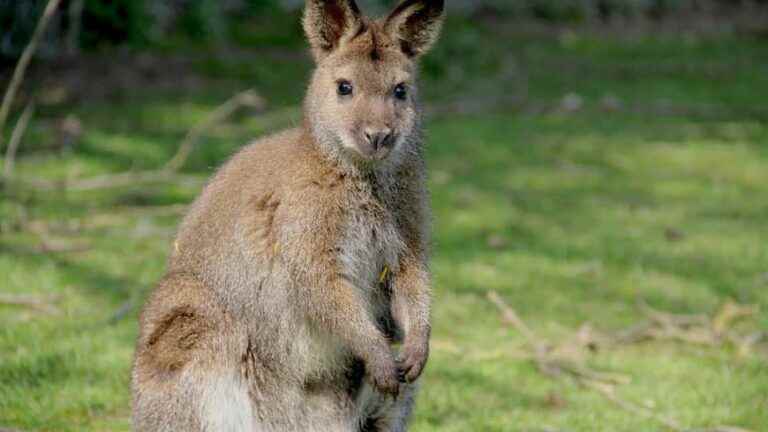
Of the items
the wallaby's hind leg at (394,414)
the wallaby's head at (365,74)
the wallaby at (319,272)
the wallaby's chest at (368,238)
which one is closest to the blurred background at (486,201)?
the wallaby's hind leg at (394,414)

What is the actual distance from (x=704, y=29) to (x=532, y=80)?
4.61 metres

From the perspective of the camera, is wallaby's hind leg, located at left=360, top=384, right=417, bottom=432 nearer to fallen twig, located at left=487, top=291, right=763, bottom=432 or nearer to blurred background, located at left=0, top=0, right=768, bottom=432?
blurred background, located at left=0, top=0, right=768, bottom=432

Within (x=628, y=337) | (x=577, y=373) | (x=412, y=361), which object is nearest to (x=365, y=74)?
(x=412, y=361)

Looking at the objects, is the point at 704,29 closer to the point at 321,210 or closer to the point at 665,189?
the point at 665,189

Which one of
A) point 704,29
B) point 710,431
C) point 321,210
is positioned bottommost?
point 704,29

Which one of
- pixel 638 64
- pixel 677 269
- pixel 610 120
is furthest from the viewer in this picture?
pixel 638 64

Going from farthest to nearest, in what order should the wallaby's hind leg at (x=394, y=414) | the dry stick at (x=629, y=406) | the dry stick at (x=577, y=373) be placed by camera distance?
1. the dry stick at (x=577, y=373)
2. the dry stick at (x=629, y=406)
3. the wallaby's hind leg at (x=394, y=414)

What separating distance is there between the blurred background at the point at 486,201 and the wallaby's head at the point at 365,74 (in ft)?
4.68

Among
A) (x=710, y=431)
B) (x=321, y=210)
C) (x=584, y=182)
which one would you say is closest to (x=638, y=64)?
(x=584, y=182)

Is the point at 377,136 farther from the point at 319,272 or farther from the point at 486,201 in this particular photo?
the point at 486,201

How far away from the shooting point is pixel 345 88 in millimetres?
3941

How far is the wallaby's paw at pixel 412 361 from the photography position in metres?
3.87

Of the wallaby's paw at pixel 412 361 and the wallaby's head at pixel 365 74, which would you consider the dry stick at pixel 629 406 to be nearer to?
the wallaby's paw at pixel 412 361

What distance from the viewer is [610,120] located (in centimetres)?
1141
